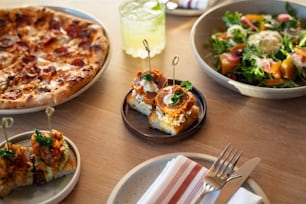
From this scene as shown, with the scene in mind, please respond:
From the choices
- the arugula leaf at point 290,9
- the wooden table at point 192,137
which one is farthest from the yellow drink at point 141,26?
the arugula leaf at point 290,9

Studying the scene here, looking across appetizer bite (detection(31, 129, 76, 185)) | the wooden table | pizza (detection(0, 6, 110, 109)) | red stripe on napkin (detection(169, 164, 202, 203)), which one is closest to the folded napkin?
red stripe on napkin (detection(169, 164, 202, 203))

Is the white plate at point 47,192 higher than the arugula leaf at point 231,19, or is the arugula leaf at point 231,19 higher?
the arugula leaf at point 231,19

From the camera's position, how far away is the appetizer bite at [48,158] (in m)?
1.15

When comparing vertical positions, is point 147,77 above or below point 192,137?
above

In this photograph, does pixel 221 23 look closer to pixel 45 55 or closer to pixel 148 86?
pixel 148 86

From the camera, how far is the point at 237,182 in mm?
1125

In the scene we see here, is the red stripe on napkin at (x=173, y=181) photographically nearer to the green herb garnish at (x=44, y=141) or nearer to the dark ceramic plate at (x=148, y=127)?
the dark ceramic plate at (x=148, y=127)

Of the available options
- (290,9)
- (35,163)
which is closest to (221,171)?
(35,163)

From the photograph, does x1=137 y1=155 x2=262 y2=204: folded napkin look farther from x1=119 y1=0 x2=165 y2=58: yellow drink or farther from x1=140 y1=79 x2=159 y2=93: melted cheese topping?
x1=119 y1=0 x2=165 y2=58: yellow drink

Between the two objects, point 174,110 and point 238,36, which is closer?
point 174,110

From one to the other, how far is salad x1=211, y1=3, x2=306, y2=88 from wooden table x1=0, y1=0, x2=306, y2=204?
0.23 feet

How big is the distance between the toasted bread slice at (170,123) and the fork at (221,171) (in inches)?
5.8

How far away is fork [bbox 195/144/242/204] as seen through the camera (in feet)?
3.59

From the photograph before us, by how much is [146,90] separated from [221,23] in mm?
556
